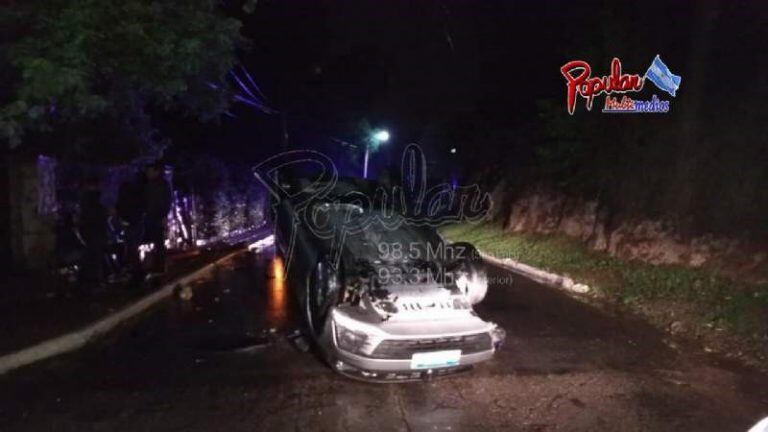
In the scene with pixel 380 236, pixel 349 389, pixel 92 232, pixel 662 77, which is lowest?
pixel 349 389

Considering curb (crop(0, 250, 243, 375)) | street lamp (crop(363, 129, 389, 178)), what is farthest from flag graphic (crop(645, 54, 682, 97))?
street lamp (crop(363, 129, 389, 178))

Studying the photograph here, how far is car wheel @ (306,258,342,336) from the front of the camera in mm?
5348

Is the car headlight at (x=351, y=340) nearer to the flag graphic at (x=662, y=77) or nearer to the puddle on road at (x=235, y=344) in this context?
the puddle on road at (x=235, y=344)

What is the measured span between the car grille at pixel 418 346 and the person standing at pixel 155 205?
5.69 metres

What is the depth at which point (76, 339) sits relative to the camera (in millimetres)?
6363

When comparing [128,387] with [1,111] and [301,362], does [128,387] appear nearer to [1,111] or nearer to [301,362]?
[301,362]

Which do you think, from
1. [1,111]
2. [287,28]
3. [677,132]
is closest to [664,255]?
[677,132]

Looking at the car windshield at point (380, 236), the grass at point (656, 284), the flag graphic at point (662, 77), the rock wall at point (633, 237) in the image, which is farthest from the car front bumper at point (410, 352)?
the flag graphic at point (662, 77)

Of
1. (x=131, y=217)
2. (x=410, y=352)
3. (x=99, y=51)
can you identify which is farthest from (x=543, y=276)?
(x=99, y=51)

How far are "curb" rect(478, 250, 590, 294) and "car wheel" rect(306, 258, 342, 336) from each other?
5.97 meters

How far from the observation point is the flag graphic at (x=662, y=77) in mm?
12656

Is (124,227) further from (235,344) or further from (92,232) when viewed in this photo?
(235,344)

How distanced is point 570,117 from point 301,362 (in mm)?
11839

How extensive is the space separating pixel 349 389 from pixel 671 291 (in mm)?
6244
